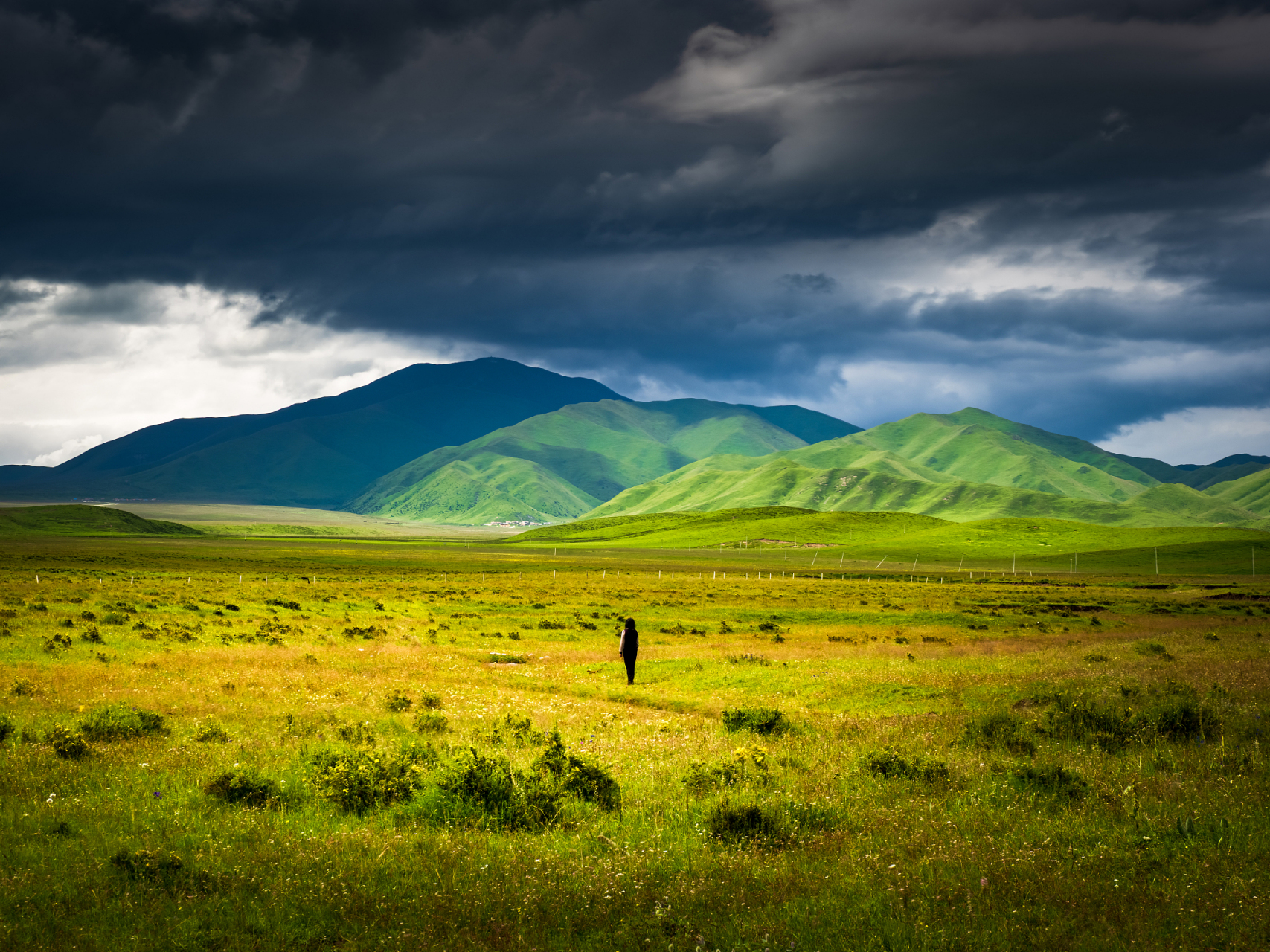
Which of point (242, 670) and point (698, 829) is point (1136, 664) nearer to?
point (698, 829)

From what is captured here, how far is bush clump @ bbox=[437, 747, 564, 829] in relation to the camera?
13.1 m

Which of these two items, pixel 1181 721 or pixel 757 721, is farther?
pixel 757 721

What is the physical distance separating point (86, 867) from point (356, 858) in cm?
342

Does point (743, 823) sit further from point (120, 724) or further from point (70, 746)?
point (120, 724)

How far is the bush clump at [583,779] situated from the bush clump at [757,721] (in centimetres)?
644

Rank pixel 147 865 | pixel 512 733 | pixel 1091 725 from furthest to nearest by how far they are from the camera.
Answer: pixel 512 733 → pixel 1091 725 → pixel 147 865

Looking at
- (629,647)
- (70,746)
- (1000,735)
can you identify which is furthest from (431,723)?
(1000,735)

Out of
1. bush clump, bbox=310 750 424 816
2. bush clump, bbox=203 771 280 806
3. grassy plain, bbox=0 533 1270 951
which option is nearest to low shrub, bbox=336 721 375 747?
grassy plain, bbox=0 533 1270 951

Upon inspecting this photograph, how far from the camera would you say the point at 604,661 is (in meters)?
36.6

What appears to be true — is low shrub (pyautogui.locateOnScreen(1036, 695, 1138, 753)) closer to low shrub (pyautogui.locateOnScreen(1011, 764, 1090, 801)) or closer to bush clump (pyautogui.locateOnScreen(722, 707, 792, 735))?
low shrub (pyautogui.locateOnScreen(1011, 764, 1090, 801))

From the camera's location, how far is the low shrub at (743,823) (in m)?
12.2

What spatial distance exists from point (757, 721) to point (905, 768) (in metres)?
5.61

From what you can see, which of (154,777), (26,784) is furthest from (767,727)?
(26,784)

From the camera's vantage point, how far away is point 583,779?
46.5ft
